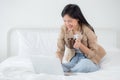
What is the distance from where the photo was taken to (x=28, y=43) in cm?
251

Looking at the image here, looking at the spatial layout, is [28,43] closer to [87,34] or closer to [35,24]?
[35,24]

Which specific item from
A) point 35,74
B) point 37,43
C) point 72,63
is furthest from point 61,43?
point 35,74

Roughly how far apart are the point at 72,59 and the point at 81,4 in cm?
90

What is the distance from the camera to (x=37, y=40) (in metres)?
2.56

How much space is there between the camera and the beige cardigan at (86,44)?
6.57 ft

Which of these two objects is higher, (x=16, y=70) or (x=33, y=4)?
(x=33, y=4)

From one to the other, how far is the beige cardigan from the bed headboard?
13.6 inches

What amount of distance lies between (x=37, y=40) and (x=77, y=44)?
→ 0.73 m

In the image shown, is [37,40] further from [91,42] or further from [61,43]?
[91,42]

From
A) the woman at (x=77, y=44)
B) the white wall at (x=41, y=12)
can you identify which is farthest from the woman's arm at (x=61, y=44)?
the white wall at (x=41, y=12)

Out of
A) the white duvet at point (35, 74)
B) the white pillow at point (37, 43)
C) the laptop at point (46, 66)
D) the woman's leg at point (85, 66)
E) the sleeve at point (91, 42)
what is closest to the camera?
the white duvet at point (35, 74)

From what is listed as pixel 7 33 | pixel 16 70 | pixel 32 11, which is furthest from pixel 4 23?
pixel 16 70

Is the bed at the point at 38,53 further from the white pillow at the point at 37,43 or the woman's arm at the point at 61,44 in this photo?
the woman's arm at the point at 61,44

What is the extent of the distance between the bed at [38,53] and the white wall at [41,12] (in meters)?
0.07
